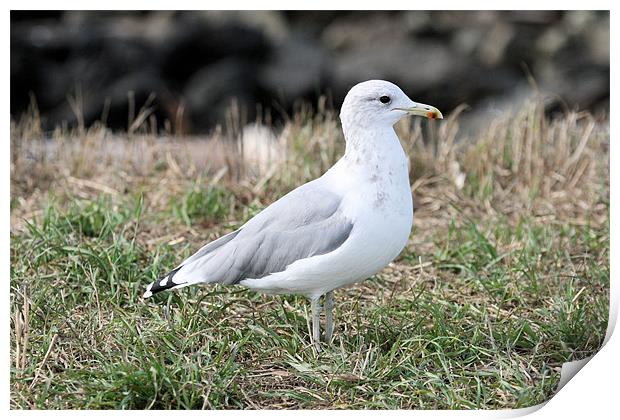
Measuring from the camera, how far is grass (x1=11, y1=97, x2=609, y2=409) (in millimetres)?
3438

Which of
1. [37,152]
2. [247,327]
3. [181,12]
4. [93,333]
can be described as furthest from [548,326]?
[181,12]

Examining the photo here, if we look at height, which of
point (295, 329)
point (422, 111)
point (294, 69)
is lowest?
point (295, 329)

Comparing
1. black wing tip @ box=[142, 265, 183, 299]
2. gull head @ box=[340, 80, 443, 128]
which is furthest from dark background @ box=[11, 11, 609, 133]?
gull head @ box=[340, 80, 443, 128]

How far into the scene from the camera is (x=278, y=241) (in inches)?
143

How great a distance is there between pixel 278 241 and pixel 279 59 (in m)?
6.37

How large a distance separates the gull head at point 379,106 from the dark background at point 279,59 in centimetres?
577

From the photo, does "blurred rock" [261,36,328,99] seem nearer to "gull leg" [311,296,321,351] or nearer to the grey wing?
the grey wing

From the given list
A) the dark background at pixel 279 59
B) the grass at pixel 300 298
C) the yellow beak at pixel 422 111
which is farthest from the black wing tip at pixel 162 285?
the dark background at pixel 279 59

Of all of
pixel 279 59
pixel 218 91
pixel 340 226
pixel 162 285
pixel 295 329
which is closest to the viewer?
pixel 340 226

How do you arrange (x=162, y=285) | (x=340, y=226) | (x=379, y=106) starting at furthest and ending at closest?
1. (x=162, y=285)
2. (x=379, y=106)
3. (x=340, y=226)

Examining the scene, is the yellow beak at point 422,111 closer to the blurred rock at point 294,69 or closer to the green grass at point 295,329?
the green grass at point 295,329

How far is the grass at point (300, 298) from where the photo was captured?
11.3 feet

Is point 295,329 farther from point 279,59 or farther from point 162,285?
point 279,59

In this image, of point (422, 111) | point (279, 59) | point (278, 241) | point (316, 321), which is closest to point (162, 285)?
point (278, 241)
